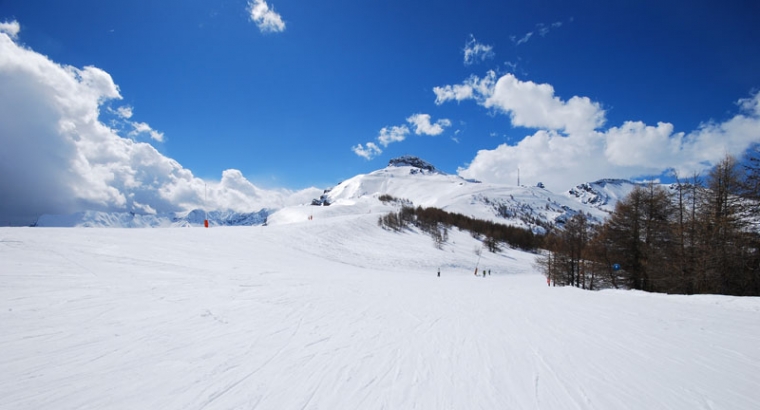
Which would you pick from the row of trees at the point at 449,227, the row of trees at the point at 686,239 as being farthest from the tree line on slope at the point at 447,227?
the row of trees at the point at 686,239

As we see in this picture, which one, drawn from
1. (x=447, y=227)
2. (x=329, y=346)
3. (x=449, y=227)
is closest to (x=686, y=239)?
(x=329, y=346)

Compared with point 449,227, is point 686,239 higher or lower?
lower

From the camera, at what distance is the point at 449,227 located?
9138cm

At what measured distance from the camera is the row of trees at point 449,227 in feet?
230

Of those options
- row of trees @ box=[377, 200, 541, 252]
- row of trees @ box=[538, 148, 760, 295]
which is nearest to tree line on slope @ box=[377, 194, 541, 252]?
row of trees @ box=[377, 200, 541, 252]

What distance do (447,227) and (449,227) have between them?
162 cm

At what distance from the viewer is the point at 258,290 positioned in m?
9.74

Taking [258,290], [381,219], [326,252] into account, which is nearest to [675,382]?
[258,290]

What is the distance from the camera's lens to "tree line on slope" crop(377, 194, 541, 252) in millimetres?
69312

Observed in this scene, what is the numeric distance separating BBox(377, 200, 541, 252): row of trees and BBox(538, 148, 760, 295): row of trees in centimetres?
4023

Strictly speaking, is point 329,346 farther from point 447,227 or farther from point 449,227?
point 449,227

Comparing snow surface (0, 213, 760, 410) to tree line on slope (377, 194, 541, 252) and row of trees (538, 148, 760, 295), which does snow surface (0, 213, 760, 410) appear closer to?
row of trees (538, 148, 760, 295)

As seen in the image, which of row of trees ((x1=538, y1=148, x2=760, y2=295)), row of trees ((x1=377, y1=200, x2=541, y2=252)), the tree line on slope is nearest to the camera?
row of trees ((x1=538, y1=148, x2=760, y2=295))

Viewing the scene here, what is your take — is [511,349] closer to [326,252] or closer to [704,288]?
[704,288]
